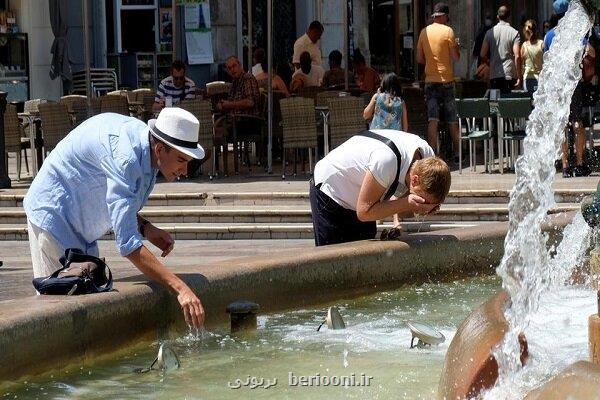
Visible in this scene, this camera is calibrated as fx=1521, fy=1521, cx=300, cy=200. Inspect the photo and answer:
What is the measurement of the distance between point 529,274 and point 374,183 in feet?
→ 3.71

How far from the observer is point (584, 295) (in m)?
8.00

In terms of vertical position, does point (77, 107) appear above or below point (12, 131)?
above

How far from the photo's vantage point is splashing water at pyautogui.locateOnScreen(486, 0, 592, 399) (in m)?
5.41

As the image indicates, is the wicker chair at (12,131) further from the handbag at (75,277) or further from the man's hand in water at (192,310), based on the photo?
the man's hand in water at (192,310)

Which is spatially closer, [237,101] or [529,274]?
[529,274]

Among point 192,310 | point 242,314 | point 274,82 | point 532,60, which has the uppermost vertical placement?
point 532,60

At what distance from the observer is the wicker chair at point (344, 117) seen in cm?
1641

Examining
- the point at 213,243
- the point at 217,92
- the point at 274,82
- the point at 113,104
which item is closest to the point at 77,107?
the point at 113,104

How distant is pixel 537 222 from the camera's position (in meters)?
7.67

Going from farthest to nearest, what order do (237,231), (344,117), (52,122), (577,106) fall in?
(52,122) < (344,117) < (577,106) < (237,231)

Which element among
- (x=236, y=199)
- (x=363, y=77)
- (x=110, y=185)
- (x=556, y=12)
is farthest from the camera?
(x=363, y=77)

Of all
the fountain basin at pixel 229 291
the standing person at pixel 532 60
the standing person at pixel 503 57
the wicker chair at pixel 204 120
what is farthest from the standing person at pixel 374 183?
the standing person at pixel 503 57

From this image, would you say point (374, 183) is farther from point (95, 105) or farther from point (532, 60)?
point (532, 60)

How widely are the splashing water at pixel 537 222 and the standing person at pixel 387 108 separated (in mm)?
5683
